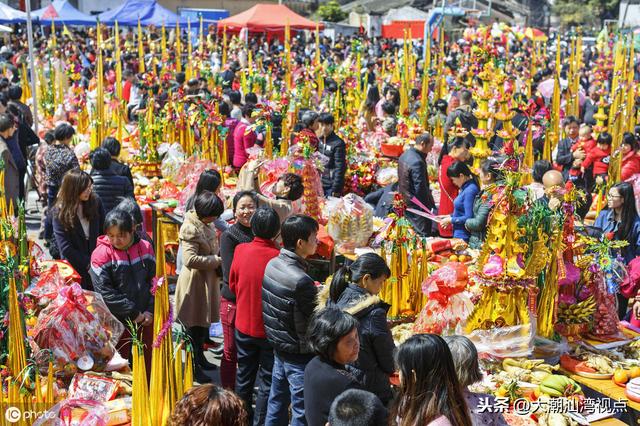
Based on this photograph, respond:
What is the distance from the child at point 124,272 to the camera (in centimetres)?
322

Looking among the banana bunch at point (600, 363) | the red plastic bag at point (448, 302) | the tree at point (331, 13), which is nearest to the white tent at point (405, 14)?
the tree at point (331, 13)

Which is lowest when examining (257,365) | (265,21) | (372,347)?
(257,365)

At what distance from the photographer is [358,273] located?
9.05 ft

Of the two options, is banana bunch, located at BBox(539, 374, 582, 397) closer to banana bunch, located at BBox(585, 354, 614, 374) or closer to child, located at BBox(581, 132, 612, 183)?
banana bunch, located at BBox(585, 354, 614, 374)

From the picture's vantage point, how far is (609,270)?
3.43 meters

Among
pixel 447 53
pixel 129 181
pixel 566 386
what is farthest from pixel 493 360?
pixel 447 53

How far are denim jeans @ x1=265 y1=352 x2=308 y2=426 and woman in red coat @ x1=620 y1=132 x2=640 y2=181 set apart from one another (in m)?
3.63

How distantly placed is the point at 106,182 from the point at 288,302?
2192mm

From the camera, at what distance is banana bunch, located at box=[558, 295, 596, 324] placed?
11.2ft

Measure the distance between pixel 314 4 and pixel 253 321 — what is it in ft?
93.8

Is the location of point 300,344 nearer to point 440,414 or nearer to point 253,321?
point 253,321

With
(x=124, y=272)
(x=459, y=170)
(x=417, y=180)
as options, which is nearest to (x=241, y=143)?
(x=417, y=180)

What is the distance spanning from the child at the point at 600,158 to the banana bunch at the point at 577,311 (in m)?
2.87

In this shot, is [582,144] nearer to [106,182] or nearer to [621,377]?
[621,377]
